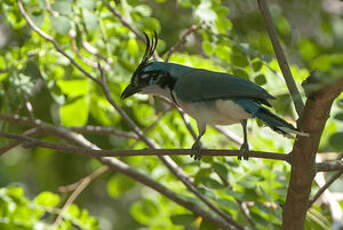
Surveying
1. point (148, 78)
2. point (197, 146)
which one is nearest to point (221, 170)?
point (197, 146)

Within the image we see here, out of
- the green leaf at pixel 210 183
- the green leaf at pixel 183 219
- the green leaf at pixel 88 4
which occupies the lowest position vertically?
the green leaf at pixel 183 219

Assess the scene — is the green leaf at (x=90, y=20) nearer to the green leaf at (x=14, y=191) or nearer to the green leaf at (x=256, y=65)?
the green leaf at (x=256, y=65)

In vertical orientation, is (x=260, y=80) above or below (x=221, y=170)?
above

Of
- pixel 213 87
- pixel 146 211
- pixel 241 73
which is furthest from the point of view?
pixel 146 211

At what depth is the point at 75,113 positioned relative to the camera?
3.57 m

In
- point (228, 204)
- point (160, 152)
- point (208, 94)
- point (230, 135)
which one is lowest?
point (228, 204)

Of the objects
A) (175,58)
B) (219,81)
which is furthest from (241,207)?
(175,58)

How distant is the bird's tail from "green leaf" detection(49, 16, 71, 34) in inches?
43.6

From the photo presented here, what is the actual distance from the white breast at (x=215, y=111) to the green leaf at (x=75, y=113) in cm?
119

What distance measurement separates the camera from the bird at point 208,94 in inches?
87.7

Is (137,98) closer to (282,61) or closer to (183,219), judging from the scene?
(183,219)

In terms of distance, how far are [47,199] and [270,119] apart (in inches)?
68.6

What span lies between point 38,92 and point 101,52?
101 cm

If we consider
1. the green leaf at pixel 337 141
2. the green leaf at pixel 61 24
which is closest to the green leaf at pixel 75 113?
the green leaf at pixel 61 24
